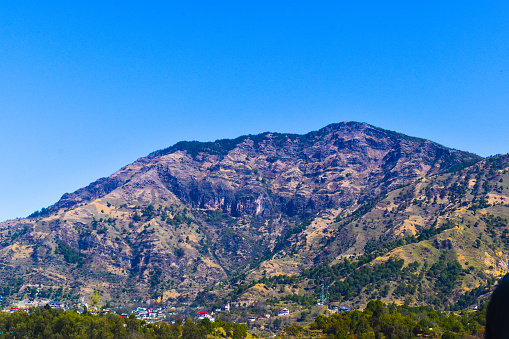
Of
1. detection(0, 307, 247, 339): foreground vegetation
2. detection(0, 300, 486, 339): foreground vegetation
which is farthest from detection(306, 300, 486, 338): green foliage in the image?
detection(0, 307, 247, 339): foreground vegetation

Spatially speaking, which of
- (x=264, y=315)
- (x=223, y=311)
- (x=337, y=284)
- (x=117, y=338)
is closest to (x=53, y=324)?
(x=117, y=338)

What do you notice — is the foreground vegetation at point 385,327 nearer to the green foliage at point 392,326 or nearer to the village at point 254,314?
the green foliage at point 392,326

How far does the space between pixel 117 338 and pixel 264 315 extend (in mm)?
85143

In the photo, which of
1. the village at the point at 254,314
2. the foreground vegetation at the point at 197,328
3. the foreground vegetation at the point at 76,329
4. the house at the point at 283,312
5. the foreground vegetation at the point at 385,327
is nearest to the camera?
the foreground vegetation at the point at 76,329

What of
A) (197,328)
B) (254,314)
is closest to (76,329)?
(197,328)

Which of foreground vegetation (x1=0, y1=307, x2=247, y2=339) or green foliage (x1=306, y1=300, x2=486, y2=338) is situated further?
green foliage (x1=306, y1=300, x2=486, y2=338)

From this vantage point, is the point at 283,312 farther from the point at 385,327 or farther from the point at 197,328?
the point at 385,327

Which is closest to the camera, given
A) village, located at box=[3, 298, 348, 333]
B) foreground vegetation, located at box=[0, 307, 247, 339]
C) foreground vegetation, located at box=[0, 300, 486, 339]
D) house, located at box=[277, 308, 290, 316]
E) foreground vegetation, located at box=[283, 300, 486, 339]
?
foreground vegetation, located at box=[0, 307, 247, 339]

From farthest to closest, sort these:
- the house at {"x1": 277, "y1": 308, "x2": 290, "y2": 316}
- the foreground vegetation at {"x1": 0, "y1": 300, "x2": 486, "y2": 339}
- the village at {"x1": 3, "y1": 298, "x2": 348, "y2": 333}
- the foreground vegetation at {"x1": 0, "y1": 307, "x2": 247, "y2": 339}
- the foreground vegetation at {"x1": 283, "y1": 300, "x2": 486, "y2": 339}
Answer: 1. the house at {"x1": 277, "y1": 308, "x2": 290, "y2": 316}
2. the village at {"x1": 3, "y1": 298, "x2": 348, "y2": 333}
3. the foreground vegetation at {"x1": 283, "y1": 300, "x2": 486, "y2": 339}
4. the foreground vegetation at {"x1": 0, "y1": 300, "x2": 486, "y2": 339}
5. the foreground vegetation at {"x1": 0, "y1": 307, "x2": 247, "y2": 339}

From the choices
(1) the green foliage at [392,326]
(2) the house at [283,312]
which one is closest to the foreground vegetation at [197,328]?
(1) the green foliage at [392,326]

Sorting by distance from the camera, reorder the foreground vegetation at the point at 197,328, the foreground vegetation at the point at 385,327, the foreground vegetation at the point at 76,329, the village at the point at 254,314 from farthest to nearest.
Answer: the village at the point at 254,314 → the foreground vegetation at the point at 385,327 → the foreground vegetation at the point at 197,328 → the foreground vegetation at the point at 76,329

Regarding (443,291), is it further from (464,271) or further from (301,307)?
(301,307)

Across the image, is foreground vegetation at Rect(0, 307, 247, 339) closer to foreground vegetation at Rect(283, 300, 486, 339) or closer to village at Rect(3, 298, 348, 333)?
foreground vegetation at Rect(283, 300, 486, 339)

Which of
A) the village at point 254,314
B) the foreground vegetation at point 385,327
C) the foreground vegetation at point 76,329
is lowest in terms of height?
the village at point 254,314
